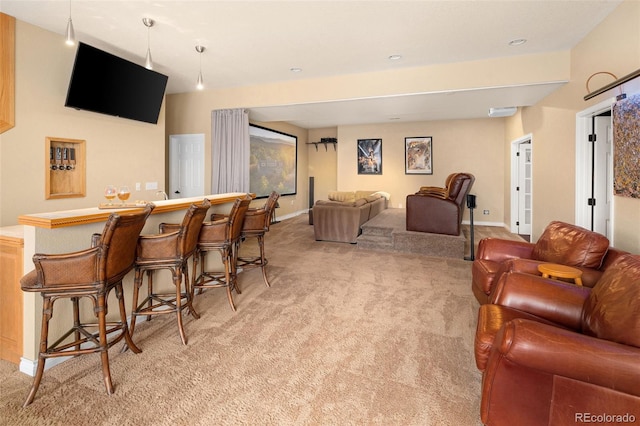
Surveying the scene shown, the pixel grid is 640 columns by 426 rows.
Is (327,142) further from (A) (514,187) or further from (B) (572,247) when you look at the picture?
(B) (572,247)

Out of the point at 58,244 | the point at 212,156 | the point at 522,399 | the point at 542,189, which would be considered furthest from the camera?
the point at 212,156

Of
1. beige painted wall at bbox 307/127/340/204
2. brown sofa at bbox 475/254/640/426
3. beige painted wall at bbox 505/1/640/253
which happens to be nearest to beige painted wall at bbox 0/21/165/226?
brown sofa at bbox 475/254/640/426

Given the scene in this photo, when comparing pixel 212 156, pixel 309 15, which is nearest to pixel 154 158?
pixel 212 156

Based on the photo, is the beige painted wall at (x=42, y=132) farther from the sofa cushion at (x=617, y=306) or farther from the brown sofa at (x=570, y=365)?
the sofa cushion at (x=617, y=306)

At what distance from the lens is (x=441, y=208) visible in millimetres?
5371

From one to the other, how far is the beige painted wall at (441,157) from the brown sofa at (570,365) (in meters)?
6.86

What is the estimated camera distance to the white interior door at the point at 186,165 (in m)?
6.21

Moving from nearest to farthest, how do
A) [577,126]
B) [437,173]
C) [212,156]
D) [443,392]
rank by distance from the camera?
[443,392]
[577,126]
[212,156]
[437,173]

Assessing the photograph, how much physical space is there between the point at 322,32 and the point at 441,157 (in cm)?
572

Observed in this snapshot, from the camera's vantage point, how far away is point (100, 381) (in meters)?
1.99

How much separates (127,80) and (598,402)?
17.3ft

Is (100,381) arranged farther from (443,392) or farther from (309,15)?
(309,15)

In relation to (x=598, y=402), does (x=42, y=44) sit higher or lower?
higher

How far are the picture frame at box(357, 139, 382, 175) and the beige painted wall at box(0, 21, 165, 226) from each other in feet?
20.0
